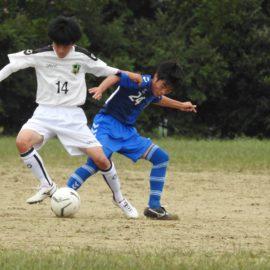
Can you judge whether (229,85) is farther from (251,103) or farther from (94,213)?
(94,213)

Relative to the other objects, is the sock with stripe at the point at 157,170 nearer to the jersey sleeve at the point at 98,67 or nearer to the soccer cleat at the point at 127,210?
the soccer cleat at the point at 127,210

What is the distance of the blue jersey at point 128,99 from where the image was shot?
10578 mm

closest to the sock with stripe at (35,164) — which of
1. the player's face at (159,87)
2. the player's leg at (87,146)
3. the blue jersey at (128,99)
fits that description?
the player's leg at (87,146)

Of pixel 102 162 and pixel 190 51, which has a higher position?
pixel 102 162

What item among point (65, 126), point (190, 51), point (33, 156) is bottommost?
point (190, 51)

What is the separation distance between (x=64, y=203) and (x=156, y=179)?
3.55ft

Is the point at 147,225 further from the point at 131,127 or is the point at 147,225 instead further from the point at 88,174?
the point at 131,127

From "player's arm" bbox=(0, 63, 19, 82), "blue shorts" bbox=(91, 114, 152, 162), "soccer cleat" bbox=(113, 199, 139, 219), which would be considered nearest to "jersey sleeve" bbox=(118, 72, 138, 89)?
"blue shorts" bbox=(91, 114, 152, 162)

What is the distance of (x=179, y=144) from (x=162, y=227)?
1252 centimetres

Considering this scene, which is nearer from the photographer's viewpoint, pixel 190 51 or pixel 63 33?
pixel 63 33

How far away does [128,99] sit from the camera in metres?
10.7

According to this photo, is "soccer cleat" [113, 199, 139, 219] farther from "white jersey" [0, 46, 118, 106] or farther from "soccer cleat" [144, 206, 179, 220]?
"white jersey" [0, 46, 118, 106]

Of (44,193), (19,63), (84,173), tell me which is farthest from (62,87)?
(44,193)

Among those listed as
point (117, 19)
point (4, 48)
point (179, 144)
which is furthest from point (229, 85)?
point (179, 144)
